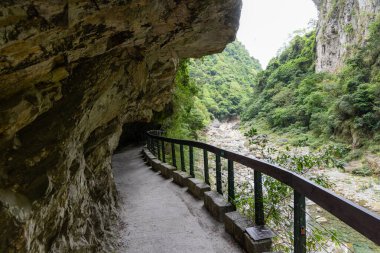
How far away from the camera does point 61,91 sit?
3.00m

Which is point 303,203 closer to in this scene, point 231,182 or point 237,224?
point 237,224

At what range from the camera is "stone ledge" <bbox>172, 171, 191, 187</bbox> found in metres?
6.87

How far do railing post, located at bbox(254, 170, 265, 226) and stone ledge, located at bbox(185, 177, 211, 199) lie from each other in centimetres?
207

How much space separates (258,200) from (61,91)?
103 inches

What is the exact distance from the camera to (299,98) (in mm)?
42844

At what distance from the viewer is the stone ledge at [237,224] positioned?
3.81 meters

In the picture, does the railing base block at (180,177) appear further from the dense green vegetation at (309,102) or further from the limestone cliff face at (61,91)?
the dense green vegetation at (309,102)

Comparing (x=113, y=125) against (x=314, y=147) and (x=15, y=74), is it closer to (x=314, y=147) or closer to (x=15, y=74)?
(x=15, y=74)

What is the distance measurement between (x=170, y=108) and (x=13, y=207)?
1501cm

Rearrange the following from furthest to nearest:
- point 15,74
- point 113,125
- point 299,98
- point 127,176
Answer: point 299,98 < point 127,176 < point 113,125 < point 15,74

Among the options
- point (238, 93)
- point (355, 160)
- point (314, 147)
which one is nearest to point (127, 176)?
point (355, 160)

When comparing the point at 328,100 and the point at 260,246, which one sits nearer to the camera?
the point at 260,246

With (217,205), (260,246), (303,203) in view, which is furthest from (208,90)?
(303,203)

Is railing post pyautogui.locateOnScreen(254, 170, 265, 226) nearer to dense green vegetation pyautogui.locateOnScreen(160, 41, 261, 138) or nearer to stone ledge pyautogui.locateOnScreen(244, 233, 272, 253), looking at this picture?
stone ledge pyautogui.locateOnScreen(244, 233, 272, 253)
